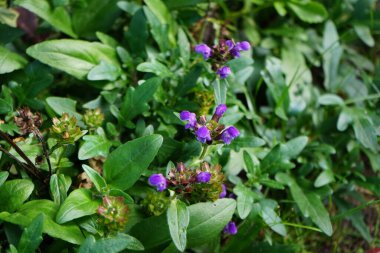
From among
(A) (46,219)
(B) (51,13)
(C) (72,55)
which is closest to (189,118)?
(A) (46,219)

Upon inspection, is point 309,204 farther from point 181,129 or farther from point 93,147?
point 93,147

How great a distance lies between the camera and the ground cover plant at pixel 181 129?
5.21 feet

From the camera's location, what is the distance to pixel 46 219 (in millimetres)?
1501

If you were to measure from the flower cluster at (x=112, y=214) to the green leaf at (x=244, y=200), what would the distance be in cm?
50

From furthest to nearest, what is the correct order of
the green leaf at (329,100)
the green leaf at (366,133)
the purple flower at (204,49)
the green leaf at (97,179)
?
the green leaf at (329,100)
the green leaf at (366,133)
the purple flower at (204,49)
the green leaf at (97,179)

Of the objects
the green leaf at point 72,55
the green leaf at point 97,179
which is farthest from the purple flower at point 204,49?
the green leaf at point 97,179

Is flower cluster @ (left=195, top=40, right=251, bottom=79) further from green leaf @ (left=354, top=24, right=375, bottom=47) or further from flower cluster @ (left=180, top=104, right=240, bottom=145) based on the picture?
green leaf @ (left=354, top=24, right=375, bottom=47)

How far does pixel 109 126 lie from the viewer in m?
1.85

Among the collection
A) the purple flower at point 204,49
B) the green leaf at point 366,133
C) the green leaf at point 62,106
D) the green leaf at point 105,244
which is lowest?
the green leaf at point 366,133

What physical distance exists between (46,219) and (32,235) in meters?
0.10

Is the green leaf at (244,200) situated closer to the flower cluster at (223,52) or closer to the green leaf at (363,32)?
the flower cluster at (223,52)

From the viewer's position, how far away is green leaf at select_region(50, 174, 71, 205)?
1607 millimetres

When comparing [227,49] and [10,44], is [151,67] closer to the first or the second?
[227,49]

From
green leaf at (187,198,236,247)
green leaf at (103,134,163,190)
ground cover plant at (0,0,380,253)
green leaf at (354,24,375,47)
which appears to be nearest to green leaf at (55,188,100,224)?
ground cover plant at (0,0,380,253)
